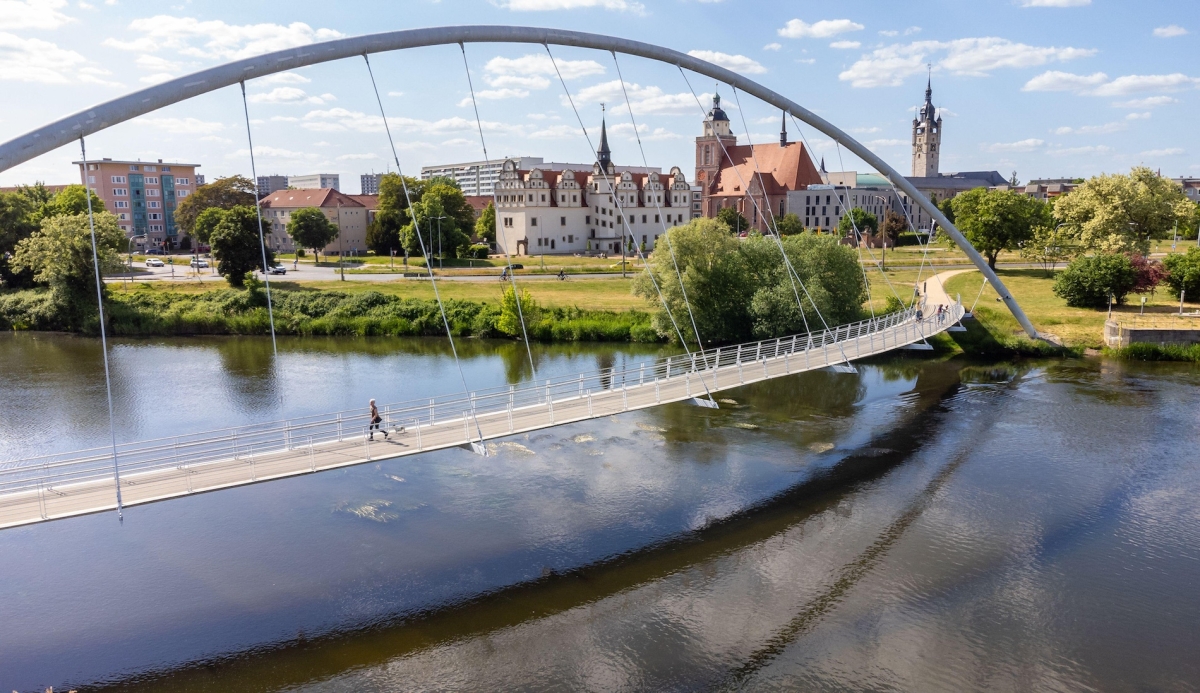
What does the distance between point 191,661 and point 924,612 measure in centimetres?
1193

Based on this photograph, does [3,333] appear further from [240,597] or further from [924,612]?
[924,612]

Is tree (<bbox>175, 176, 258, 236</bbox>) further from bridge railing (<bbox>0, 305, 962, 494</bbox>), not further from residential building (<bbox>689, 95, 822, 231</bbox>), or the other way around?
bridge railing (<bbox>0, 305, 962, 494</bbox>)

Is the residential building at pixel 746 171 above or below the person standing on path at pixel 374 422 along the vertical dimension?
above

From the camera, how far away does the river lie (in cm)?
1228

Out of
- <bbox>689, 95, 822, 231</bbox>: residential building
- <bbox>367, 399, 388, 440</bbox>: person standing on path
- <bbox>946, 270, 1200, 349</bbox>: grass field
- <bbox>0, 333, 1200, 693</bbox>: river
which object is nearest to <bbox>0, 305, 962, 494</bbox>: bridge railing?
<bbox>367, 399, 388, 440</bbox>: person standing on path

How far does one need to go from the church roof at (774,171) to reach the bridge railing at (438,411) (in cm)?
5711

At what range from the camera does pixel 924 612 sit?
13.6m

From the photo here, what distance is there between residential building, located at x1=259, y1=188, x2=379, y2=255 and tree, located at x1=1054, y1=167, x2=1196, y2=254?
61232 mm

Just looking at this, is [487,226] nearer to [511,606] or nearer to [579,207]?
[579,207]

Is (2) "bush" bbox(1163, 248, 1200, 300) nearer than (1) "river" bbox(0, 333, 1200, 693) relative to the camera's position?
No

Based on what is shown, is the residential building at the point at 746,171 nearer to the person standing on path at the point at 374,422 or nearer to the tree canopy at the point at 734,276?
the tree canopy at the point at 734,276

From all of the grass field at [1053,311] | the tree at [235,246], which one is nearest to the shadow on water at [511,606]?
the grass field at [1053,311]

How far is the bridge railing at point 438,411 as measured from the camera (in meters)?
16.3

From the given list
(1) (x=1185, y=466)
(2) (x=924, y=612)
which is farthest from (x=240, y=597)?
(1) (x=1185, y=466)
